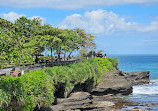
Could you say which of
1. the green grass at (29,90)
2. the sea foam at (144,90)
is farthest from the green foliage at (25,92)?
the sea foam at (144,90)

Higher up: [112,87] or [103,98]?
[112,87]

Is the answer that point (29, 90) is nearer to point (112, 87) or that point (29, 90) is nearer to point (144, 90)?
point (112, 87)

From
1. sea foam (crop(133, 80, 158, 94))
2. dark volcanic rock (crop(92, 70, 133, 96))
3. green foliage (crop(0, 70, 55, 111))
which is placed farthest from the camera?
sea foam (crop(133, 80, 158, 94))

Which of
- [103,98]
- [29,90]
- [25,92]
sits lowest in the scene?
[103,98]

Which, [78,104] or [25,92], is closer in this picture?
[25,92]

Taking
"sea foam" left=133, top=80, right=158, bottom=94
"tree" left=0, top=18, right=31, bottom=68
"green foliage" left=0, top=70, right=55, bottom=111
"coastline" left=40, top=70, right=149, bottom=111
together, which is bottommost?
"sea foam" left=133, top=80, right=158, bottom=94

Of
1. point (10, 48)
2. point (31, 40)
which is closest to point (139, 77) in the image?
point (31, 40)


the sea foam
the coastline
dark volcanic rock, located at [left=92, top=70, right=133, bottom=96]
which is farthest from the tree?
the sea foam

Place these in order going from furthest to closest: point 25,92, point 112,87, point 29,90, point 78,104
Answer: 1. point 112,87
2. point 78,104
3. point 29,90
4. point 25,92

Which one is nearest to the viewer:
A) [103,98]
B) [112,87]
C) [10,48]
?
[10,48]

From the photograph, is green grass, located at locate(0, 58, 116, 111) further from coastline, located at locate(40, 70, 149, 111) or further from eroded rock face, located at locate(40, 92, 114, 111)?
coastline, located at locate(40, 70, 149, 111)

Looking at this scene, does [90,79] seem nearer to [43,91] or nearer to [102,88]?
[102,88]

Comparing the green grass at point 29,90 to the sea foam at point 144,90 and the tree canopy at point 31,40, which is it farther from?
the sea foam at point 144,90

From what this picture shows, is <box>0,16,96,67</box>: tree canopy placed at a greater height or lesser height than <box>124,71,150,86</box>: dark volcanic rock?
greater
